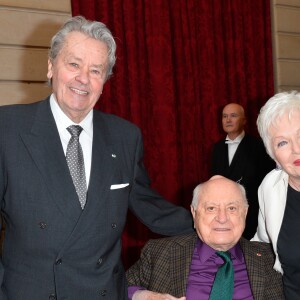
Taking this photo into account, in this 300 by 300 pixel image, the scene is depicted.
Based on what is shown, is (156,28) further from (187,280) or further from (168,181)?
(187,280)

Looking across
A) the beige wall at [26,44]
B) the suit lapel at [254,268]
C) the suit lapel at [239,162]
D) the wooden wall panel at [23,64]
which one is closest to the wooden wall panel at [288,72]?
the suit lapel at [239,162]

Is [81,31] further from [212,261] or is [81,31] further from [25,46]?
[25,46]

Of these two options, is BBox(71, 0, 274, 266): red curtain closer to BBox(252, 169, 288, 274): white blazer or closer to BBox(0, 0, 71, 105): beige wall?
BBox(0, 0, 71, 105): beige wall

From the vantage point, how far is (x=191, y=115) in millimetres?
5871

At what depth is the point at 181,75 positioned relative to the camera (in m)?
5.77

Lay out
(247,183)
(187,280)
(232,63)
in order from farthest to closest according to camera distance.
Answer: (232,63)
(247,183)
(187,280)

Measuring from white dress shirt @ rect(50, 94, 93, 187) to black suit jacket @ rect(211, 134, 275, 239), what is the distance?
2907 mm

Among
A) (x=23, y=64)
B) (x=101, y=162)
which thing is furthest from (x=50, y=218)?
(x=23, y=64)

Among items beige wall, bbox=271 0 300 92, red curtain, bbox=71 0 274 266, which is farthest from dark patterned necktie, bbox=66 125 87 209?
beige wall, bbox=271 0 300 92

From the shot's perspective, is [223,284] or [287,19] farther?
[287,19]

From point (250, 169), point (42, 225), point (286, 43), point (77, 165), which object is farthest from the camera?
point (286, 43)

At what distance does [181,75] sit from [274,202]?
384 centimetres

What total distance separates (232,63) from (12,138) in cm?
485

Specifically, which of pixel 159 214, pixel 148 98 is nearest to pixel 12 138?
pixel 159 214
